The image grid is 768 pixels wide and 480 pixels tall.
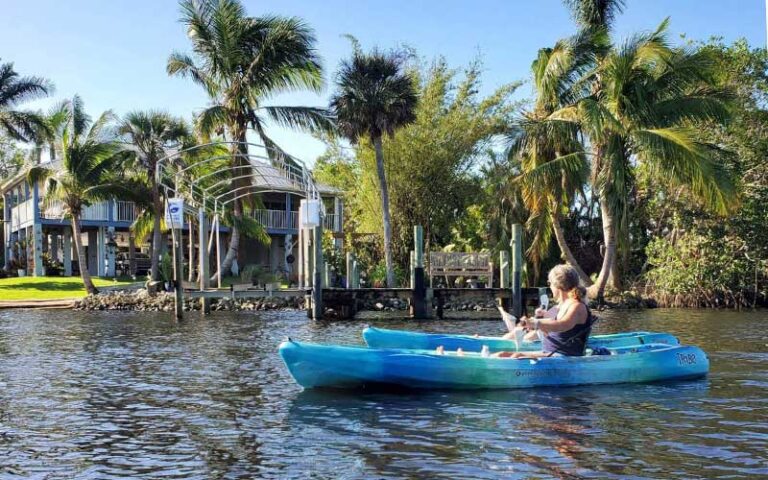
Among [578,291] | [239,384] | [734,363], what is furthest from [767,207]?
[239,384]

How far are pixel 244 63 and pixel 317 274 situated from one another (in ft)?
40.6

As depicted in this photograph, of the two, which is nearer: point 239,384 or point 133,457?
point 133,457

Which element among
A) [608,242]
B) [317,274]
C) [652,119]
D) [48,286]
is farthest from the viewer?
[48,286]

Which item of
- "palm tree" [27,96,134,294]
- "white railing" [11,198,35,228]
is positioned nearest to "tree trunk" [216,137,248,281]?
"palm tree" [27,96,134,294]

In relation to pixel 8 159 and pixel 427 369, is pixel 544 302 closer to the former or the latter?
pixel 427 369

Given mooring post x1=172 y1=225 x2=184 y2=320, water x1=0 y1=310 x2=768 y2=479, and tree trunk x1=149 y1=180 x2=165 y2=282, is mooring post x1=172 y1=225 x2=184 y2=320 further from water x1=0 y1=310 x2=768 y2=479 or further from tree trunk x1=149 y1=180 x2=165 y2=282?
water x1=0 y1=310 x2=768 y2=479

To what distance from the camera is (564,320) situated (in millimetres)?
12234

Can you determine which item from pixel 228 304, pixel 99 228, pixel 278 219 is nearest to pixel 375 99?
pixel 228 304

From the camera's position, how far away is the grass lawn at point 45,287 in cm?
3431

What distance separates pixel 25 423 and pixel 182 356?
6336mm

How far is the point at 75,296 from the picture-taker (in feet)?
112

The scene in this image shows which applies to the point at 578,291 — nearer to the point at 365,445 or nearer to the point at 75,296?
the point at 365,445

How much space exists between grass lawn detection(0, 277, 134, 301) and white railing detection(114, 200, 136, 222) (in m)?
2.93

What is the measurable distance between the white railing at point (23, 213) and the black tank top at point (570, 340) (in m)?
32.1
